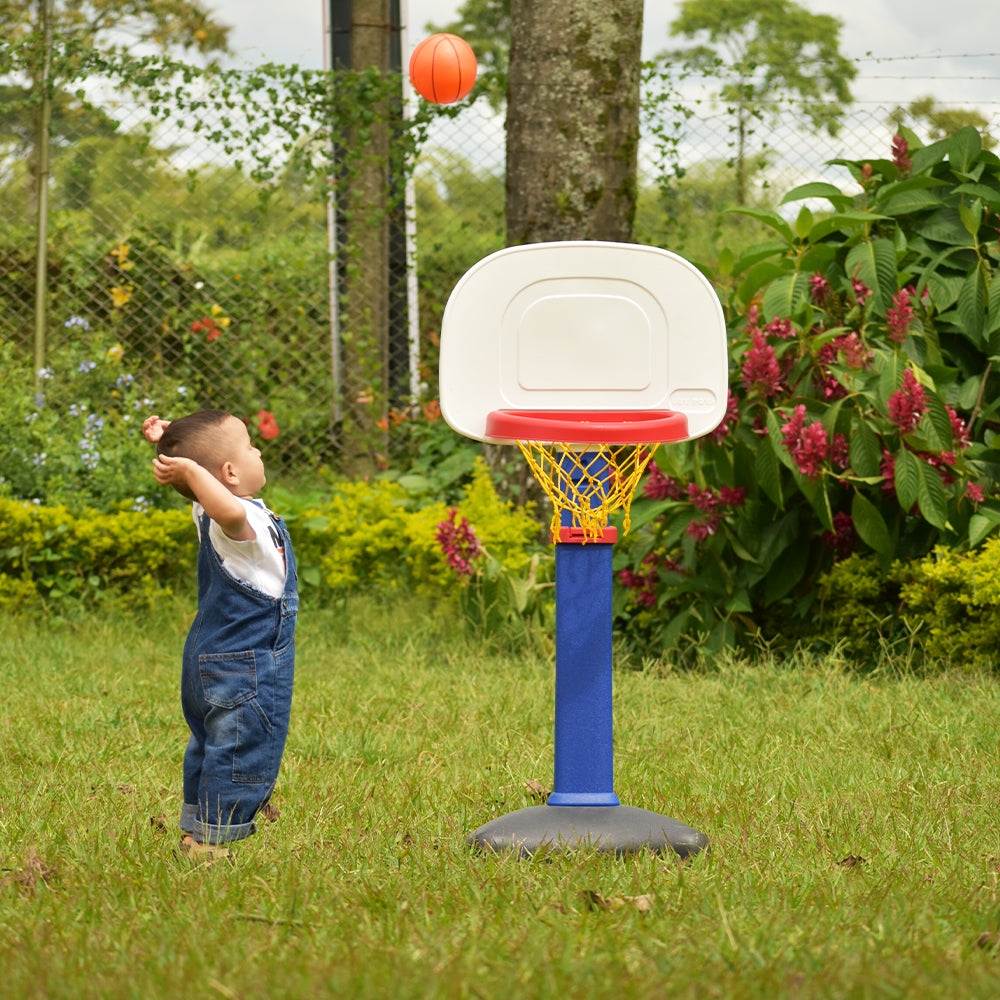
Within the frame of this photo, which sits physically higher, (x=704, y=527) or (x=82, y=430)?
(x=82, y=430)

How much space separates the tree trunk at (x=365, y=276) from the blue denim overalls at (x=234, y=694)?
4509 millimetres

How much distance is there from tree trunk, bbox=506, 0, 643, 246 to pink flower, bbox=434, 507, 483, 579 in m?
1.49

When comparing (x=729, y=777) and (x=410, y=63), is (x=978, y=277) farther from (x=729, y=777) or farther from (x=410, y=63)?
(x=410, y=63)

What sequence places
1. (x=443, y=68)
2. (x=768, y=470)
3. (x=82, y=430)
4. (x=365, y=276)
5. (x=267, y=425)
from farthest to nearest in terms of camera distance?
(x=365, y=276) < (x=267, y=425) < (x=443, y=68) < (x=82, y=430) < (x=768, y=470)

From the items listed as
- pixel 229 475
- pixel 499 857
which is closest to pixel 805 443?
pixel 499 857

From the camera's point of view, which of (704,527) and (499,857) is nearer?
(499,857)

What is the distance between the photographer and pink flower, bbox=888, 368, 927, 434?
13.4 feet

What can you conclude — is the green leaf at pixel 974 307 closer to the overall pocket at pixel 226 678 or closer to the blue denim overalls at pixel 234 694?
the blue denim overalls at pixel 234 694

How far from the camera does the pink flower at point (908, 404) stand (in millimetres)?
4094

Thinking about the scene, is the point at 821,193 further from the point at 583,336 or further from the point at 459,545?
the point at 583,336

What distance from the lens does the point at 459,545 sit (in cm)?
499

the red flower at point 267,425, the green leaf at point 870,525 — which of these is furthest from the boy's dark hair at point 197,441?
the red flower at point 267,425

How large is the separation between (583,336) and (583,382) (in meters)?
0.11

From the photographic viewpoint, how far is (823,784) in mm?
3102
